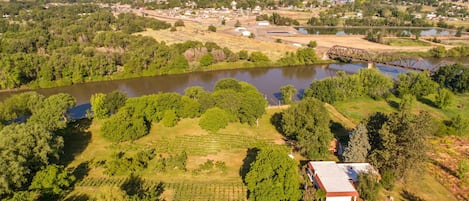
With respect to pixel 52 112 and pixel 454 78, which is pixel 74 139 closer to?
pixel 52 112

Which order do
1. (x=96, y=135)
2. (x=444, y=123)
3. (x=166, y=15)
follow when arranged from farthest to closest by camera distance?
1. (x=166, y=15)
2. (x=444, y=123)
3. (x=96, y=135)

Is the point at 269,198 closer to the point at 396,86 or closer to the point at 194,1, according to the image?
the point at 396,86

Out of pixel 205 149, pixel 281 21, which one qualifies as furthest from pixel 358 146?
pixel 281 21

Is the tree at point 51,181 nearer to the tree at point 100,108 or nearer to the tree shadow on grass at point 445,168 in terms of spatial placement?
the tree at point 100,108

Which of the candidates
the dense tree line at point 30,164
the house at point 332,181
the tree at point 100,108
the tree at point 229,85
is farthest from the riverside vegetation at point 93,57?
the house at point 332,181

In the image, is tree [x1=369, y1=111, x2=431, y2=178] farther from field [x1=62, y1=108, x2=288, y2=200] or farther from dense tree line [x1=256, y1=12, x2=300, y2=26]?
dense tree line [x1=256, y1=12, x2=300, y2=26]

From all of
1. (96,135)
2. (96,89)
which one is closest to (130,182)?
(96,135)

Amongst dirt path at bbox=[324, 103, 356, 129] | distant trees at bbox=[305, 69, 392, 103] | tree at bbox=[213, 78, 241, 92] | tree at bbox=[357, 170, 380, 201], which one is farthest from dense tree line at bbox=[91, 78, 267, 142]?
tree at bbox=[357, 170, 380, 201]
